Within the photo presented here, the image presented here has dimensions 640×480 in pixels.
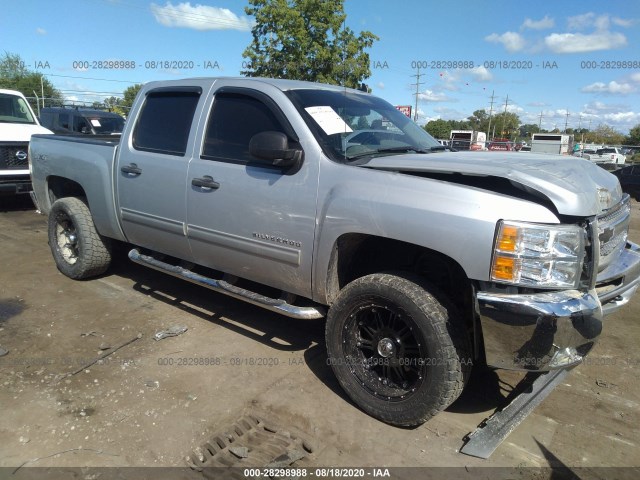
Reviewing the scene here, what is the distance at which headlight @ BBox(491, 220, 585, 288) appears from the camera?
242 centimetres

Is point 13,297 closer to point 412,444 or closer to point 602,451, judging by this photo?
point 412,444

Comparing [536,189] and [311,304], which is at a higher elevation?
[536,189]

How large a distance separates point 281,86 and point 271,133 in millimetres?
596

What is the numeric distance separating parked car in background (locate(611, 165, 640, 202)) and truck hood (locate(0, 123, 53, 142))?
12971mm

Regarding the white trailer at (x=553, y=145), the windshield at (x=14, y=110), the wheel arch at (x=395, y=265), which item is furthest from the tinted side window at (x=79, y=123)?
the white trailer at (x=553, y=145)

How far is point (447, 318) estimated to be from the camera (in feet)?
8.82

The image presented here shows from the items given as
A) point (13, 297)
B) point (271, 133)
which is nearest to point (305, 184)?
point (271, 133)

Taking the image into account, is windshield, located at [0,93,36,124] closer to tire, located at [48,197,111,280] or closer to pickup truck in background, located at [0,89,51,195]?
pickup truck in background, located at [0,89,51,195]

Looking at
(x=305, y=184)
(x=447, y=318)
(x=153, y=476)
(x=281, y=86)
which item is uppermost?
(x=281, y=86)

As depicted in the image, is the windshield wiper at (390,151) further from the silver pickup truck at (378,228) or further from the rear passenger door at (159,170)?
the rear passenger door at (159,170)

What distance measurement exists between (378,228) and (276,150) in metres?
0.84

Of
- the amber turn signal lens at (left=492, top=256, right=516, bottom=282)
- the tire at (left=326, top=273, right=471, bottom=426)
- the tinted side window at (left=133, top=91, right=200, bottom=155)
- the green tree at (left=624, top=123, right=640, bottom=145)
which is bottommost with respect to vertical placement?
the tire at (left=326, top=273, right=471, bottom=426)

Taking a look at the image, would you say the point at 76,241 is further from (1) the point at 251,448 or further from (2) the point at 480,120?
(2) the point at 480,120

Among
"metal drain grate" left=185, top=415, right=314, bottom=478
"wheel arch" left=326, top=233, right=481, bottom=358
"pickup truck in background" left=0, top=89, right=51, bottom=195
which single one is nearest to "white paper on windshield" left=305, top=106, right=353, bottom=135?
"wheel arch" left=326, top=233, right=481, bottom=358
